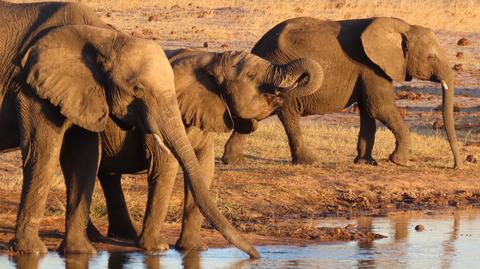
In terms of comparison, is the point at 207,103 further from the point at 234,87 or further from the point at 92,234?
the point at 92,234

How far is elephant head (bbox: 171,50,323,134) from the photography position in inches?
420

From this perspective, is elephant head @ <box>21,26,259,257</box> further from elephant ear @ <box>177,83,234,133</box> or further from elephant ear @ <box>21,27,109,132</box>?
elephant ear @ <box>177,83,234,133</box>

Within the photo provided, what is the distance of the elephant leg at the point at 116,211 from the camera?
11328 millimetres

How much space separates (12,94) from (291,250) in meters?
2.61

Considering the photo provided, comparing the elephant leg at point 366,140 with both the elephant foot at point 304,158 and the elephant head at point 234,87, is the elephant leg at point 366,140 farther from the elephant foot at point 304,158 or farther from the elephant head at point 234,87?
the elephant head at point 234,87

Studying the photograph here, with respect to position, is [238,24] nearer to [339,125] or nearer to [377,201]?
[339,125]

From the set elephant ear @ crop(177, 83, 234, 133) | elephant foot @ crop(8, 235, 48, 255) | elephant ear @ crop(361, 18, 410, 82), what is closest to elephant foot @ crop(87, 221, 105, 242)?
elephant foot @ crop(8, 235, 48, 255)

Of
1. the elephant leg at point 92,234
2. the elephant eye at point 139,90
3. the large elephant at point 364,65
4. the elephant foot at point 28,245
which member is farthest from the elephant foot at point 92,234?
the large elephant at point 364,65

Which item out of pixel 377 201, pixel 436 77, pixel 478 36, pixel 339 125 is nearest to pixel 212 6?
pixel 478 36

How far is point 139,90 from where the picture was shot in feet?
31.6

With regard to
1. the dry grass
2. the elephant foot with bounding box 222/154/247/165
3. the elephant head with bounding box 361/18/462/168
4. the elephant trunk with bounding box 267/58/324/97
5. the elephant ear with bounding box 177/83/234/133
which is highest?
the dry grass

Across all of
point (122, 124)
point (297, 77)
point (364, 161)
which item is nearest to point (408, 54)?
point (364, 161)

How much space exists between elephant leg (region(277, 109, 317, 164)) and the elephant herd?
5165 mm

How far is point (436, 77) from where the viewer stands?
17078mm
